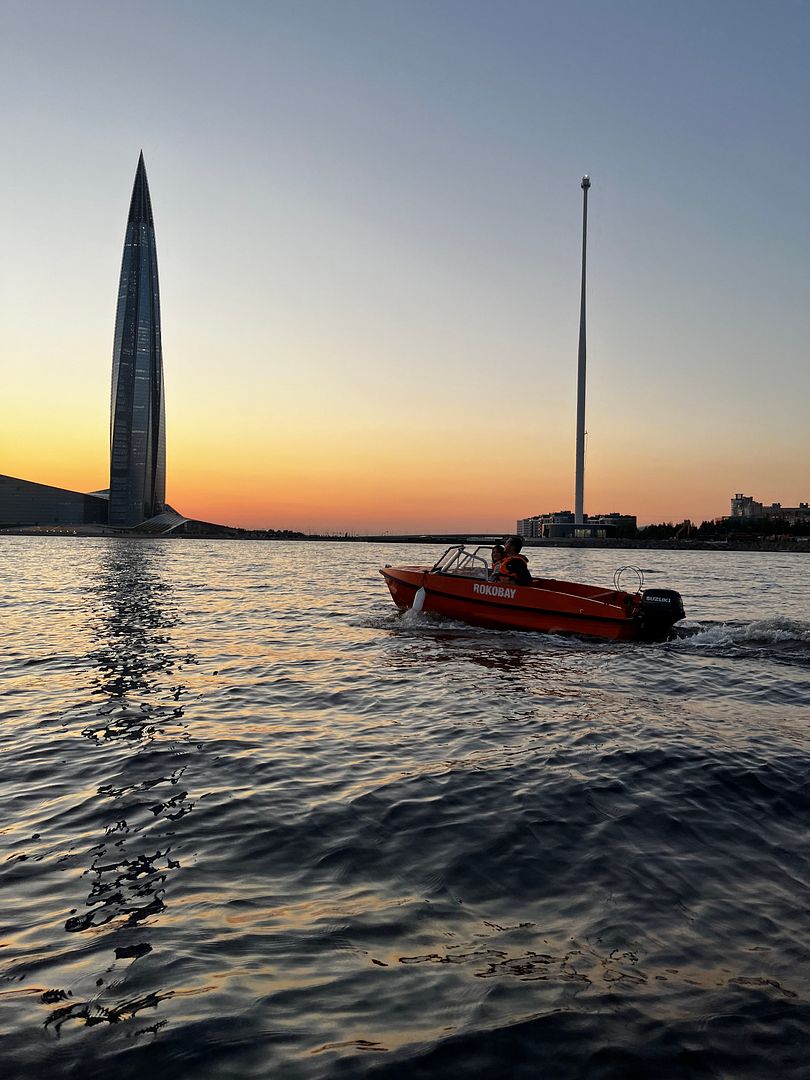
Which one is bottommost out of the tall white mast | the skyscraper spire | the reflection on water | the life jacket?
the reflection on water

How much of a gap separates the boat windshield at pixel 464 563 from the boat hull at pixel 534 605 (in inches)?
18.3

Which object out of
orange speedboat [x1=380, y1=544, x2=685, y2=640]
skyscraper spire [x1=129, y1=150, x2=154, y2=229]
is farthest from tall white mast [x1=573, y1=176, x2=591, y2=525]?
skyscraper spire [x1=129, y1=150, x2=154, y2=229]

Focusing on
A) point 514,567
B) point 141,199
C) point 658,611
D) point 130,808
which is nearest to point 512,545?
point 514,567

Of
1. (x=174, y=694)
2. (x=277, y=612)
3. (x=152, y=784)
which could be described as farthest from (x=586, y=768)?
(x=277, y=612)

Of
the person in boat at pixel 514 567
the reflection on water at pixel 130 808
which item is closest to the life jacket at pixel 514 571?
the person in boat at pixel 514 567

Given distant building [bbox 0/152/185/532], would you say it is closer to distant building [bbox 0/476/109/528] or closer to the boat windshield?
distant building [bbox 0/476/109/528]

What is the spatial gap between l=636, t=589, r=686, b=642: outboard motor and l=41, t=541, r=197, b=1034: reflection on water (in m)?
8.95

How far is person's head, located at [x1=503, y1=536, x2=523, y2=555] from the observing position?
1650 cm

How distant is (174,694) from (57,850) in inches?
200

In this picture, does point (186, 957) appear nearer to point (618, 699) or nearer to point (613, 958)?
point (613, 958)

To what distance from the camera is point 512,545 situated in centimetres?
1662

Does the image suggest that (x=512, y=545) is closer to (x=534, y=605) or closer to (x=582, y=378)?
(x=534, y=605)

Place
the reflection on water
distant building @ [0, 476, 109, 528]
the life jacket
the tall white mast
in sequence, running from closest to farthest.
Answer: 1. the reflection on water
2. the life jacket
3. the tall white mast
4. distant building @ [0, 476, 109, 528]

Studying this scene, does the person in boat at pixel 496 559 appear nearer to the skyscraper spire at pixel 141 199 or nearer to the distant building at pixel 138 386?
the distant building at pixel 138 386
